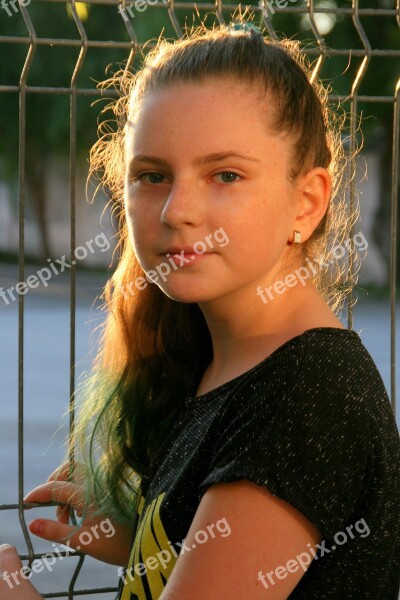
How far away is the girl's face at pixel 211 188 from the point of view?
60.7 inches

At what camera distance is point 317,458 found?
1365 millimetres

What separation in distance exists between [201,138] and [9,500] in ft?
13.4

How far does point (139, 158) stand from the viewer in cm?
161

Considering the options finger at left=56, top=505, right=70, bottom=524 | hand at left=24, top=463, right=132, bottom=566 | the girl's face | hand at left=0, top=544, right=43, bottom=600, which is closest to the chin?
the girl's face

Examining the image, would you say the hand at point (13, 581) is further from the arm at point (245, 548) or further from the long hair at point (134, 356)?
the arm at point (245, 548)

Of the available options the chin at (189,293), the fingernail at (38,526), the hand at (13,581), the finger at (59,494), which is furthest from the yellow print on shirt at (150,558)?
the finger at (59,494)

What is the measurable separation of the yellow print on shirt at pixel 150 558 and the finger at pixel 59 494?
0.51 m

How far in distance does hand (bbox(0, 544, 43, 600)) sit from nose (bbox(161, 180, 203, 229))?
62 cm

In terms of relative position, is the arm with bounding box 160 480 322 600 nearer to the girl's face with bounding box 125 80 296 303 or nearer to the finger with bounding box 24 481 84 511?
the girl's face with bounding box 125 80 296 303

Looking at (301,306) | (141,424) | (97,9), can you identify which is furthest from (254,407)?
(97,9)

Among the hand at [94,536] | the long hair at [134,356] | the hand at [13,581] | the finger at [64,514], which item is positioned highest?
the long hair at [134,356]

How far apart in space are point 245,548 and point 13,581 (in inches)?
21.5

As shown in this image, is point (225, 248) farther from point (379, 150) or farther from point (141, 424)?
point (379, 150)

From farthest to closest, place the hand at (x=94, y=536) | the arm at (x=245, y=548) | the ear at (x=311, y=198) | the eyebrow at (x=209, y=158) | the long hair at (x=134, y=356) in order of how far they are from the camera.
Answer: the hand at (x=94, y=536) → the long hair at (x=134, y=356) → the ear at (x=311, y=198) → the eyebrow at (x=209, y=158) → the arm at (x=245, y=548)
